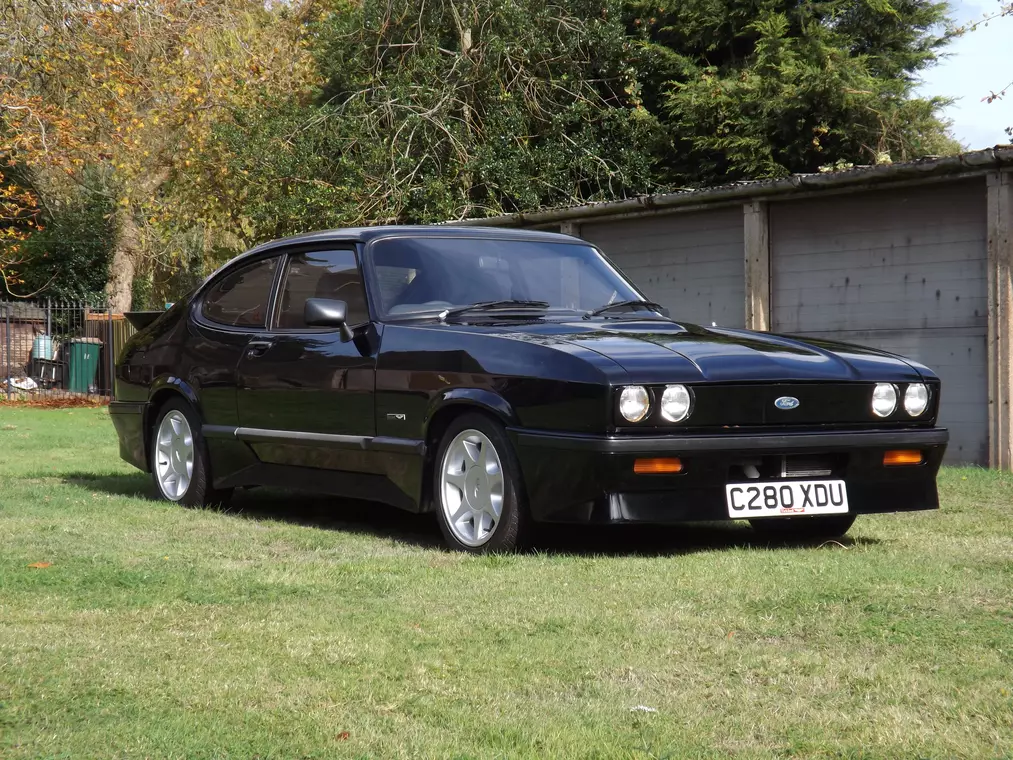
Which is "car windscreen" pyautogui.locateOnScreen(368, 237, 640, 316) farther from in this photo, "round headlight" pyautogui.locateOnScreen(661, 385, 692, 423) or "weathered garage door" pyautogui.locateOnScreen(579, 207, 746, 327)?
"weathered garage door" pyautogui.locateOnScreen(579, 207, 746, 327)

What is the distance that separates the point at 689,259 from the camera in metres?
14.0

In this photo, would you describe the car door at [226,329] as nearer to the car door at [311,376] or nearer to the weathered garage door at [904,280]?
the car door at [311,376]

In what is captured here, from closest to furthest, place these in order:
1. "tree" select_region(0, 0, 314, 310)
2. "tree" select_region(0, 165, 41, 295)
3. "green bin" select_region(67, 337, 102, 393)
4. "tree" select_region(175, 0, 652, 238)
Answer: "tree" select_region(175, 0, 652, 238) < "tree" select_region(0, 0, 314, 310) < "tree" select_region(0, 165, 41, 295) < "green bin" select_region(67, 337, 102, 393)

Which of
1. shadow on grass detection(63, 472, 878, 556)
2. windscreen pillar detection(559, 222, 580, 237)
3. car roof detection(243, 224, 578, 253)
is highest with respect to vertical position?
windscreen pillar detection(559, 222, 580, 237)

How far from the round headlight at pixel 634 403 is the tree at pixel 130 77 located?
21.3 metres

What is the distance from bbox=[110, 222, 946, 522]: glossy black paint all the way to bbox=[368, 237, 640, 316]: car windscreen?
107 mm

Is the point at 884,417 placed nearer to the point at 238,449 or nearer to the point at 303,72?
the point at 238,449

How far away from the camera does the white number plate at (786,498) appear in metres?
6.41

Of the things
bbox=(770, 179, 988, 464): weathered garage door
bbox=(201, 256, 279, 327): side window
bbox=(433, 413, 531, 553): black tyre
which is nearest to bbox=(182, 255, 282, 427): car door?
bbox=(201, 256, 279, 327): side window

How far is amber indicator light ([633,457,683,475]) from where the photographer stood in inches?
244

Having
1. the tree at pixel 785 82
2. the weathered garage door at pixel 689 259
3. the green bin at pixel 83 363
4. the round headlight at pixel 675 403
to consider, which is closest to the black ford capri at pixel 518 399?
the round headlight at pixel 675 403

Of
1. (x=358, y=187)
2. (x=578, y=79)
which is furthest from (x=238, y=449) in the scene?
(x=578, y=79)

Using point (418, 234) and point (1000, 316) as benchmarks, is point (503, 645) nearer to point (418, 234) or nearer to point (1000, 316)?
point (418, 234)

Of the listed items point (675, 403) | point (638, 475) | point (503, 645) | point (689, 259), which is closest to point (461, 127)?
point (689, 259)
